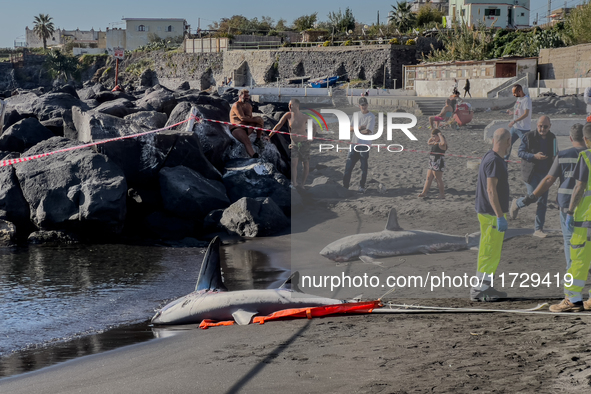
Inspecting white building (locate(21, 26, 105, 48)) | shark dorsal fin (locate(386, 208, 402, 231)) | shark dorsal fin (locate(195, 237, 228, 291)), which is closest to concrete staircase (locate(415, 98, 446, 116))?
shark dorsal fin (locate(386, 208, 402, 231))

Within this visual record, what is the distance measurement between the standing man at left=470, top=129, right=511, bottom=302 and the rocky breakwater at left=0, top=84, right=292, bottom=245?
545 cm

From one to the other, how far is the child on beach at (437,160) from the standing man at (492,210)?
298 centimetres

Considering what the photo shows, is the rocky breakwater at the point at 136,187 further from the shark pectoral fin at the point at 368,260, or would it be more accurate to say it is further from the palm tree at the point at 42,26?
the palm tree at the point at 42,26

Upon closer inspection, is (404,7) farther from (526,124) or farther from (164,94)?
(526,124)

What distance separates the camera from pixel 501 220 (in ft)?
20.1

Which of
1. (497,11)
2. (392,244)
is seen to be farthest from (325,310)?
(497,11)

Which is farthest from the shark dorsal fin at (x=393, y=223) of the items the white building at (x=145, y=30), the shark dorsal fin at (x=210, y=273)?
the white building at (x=145, y=30)

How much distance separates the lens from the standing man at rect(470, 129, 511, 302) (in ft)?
20.3

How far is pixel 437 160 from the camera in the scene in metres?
9.66

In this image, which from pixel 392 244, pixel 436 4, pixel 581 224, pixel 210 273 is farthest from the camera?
pixel 436 4

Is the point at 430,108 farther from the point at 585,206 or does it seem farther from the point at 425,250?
the point at 585,206

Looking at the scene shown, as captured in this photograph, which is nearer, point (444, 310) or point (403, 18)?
point (444, 310)

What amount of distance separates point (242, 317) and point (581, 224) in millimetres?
3460

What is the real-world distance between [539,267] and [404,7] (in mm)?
60145
